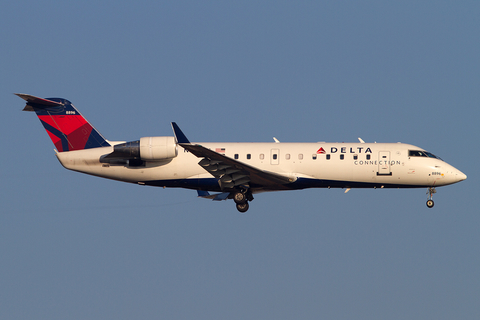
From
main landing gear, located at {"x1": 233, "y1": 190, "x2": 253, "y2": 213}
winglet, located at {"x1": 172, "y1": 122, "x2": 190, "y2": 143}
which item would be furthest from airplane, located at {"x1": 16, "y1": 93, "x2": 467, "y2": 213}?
winglet, located at {"x1": 172, "y1": 122, "x2": 190, "y2": 143}

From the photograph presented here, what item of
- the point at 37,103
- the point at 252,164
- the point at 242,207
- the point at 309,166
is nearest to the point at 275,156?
the point at 252,164

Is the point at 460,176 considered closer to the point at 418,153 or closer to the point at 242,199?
the point at 418,153

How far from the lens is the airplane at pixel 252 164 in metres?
27.8

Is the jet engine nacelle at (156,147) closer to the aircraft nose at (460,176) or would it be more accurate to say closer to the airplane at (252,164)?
the airplane at (252,164)

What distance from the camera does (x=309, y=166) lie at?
28.0 meters

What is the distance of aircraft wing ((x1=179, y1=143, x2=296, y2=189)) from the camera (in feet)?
85.8

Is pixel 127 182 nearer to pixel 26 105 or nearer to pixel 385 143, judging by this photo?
pixel 26 105

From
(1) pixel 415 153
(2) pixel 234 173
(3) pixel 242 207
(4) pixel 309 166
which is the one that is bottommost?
(3) pixel 242 207

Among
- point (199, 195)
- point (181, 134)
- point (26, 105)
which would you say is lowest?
point (199, 195)

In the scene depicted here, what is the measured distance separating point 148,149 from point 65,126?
5.59 m

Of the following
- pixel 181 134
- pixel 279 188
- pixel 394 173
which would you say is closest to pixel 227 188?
pixel 279 188

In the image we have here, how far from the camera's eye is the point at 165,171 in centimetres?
2875

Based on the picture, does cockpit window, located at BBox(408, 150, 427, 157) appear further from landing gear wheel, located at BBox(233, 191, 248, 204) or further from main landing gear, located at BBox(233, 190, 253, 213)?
landing gear wheel, located at BBox(233, 191, 248, 204)

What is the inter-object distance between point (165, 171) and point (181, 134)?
160 inches
